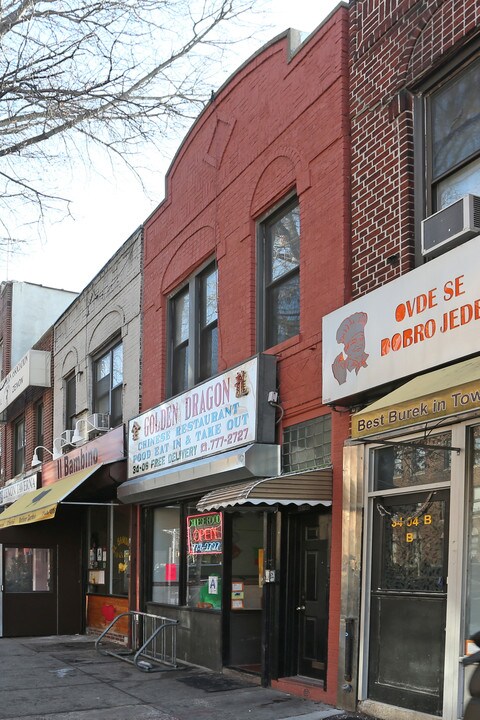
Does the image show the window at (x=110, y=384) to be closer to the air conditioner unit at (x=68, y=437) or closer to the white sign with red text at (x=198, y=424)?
the air conditioner unit at (x=68, y=437)

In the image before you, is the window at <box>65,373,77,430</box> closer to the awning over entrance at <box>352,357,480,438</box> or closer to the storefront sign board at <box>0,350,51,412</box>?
the storefront sign board at <box>0,350,51,412</box>

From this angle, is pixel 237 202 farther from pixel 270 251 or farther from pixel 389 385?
pixel 389 385

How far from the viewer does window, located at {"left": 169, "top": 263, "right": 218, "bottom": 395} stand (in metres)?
13.4

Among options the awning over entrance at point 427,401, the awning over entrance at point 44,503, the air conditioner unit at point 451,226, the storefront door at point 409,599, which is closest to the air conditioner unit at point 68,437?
the awning over entrance at point 44,503

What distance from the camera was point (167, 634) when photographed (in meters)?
13.4

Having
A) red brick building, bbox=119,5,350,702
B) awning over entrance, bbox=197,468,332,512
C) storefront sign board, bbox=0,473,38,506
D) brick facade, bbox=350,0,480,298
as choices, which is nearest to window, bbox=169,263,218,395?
red brick building, bbox=119,5,350,702

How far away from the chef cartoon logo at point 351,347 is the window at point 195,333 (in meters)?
4.11

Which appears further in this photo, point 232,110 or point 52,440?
point 52,440

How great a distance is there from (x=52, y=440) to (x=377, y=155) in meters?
14.8

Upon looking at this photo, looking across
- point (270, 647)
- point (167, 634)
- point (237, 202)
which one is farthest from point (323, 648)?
point (237, 202)

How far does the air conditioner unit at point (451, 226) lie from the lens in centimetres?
770

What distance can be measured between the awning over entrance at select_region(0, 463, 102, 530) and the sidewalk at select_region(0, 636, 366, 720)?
10.0 feet

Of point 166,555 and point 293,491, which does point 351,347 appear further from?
point 166,555

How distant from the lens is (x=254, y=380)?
1085cm
